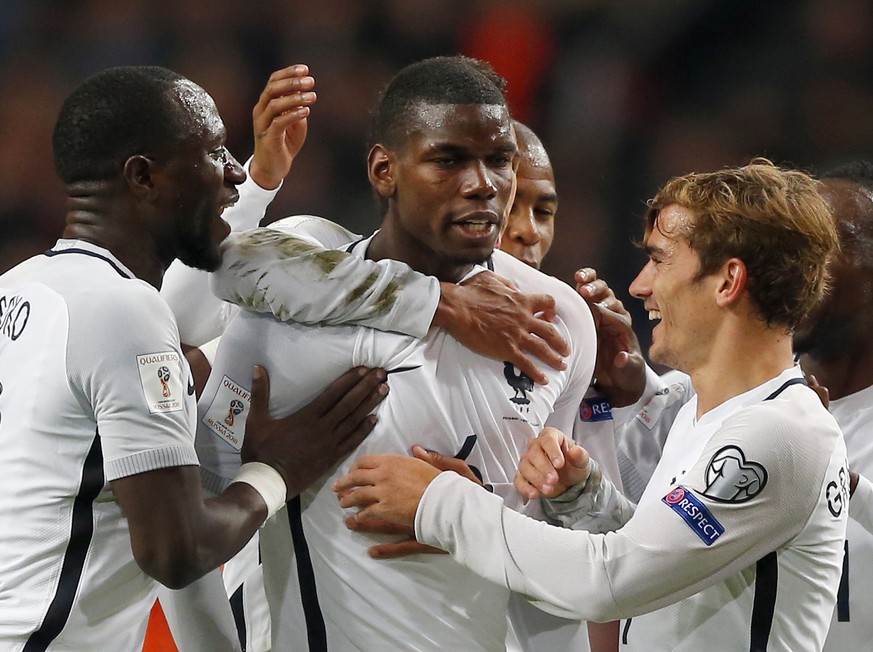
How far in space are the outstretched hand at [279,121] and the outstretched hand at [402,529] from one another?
1098mm

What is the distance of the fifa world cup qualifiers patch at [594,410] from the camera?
3.00 m

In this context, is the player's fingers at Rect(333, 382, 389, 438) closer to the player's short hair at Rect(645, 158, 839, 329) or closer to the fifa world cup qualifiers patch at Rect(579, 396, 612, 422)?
the player's short hair at Rect(645, 158, 839, 329)

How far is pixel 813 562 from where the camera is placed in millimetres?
2061

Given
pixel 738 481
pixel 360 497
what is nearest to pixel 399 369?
pixel 360 497

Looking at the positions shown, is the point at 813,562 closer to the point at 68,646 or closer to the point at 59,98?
the point at 68,646

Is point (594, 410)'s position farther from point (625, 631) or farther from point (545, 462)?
point (545, 462)

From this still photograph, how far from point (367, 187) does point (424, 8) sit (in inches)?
42.5

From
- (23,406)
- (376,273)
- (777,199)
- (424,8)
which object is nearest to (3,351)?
(23,406)

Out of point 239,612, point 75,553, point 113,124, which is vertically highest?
point 113,124

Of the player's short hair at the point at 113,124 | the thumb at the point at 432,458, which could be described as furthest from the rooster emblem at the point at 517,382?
the player's short hair at the point at 113,124

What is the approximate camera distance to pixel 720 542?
6.34 ft

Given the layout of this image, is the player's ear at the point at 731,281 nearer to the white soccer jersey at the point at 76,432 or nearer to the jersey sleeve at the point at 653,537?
the jersey sleeve at the point at 653,537

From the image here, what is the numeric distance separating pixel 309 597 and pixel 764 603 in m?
0.90

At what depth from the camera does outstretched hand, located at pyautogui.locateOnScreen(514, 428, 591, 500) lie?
83.6 inches
